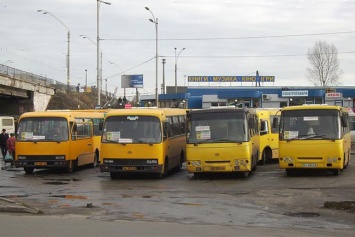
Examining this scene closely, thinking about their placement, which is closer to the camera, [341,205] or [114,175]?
[341,205]

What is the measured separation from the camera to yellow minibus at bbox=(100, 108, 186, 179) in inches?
771

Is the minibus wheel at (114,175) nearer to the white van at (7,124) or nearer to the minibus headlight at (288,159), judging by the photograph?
the minibus headlight at (288,159)

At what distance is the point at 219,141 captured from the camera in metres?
19.0

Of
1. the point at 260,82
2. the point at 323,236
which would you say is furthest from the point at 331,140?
the point at 260,82

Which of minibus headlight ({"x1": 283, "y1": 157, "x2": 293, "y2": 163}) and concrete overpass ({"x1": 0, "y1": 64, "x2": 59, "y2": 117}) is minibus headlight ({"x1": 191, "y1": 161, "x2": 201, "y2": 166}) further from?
concrete overpass ({"x1": 0, "y1": 64, "x2": 59, "y2": 117})

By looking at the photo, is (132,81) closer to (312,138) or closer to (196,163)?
(196,163)

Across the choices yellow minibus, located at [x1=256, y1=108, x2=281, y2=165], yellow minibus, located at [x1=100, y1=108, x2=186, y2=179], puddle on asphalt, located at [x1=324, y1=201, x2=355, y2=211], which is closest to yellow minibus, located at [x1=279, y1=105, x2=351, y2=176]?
yellow minibus, located at [x1=100, y1=108, x2=186, y2=179]

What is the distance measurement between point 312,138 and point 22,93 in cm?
3979

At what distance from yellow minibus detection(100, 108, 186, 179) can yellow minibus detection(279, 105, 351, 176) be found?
434cm

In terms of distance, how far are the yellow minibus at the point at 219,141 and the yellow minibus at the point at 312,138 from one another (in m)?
1.35

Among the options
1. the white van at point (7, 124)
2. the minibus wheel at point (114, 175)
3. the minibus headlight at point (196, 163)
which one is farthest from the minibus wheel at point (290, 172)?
the white van at point (7, 124)

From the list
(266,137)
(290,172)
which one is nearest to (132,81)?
(266,137)

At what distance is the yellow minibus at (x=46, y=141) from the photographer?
2202 centimetres

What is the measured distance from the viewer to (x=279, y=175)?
20562mm
